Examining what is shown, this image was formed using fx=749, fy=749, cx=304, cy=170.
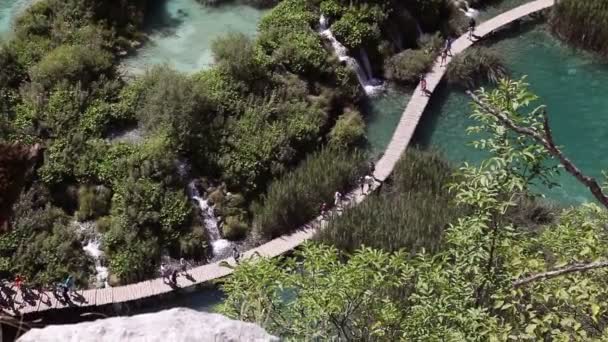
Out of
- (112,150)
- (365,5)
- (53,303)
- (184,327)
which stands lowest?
(53,303)

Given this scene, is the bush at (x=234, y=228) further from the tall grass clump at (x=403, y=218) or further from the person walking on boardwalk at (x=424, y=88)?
the person walking on boardwalk at (x=424, y=88)

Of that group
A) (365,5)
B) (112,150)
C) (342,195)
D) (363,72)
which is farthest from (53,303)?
(365,5)

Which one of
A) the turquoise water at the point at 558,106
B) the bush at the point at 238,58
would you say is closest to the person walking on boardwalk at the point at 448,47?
the turquoise water at the point at 558,106

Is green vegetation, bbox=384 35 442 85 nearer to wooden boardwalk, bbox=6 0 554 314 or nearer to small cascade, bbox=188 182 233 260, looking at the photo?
wooden boardwalk, bbox=6 0 554 314


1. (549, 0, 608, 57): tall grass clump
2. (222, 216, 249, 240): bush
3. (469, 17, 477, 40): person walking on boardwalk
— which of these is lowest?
(222, 216, 249, 240): bush

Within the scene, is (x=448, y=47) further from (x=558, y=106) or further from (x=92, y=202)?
(x=92, y=202)

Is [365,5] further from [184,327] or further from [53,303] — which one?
[184,327]

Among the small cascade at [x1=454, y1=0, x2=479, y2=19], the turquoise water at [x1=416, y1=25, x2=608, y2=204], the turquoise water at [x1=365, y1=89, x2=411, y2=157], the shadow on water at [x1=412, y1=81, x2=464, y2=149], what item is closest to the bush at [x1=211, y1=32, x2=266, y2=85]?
the turquoise water at [x1=365, y1=89, x2=411, y2=157]
